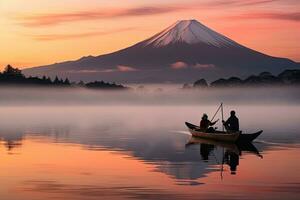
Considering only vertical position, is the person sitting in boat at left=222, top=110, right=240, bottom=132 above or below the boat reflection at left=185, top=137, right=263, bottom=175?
above

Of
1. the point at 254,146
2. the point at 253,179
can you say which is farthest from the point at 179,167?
the point at 254,146

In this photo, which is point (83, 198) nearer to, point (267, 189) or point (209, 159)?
point (267, 189)

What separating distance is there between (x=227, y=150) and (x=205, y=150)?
1475 mm

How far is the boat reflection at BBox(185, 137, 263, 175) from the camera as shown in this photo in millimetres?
38719

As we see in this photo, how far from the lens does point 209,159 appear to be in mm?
40656

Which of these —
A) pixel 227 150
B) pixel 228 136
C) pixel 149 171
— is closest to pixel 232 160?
pixel 227 150

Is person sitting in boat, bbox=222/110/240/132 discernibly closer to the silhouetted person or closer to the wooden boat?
the wooden boat

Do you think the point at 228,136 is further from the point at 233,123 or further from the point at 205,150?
the point at 205,150

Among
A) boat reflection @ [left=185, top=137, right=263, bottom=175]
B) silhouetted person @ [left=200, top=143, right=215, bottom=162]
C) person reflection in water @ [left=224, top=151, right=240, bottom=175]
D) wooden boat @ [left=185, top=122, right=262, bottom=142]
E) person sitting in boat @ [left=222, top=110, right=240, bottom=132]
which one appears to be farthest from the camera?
wooden boat @ [left=185, top=122, right=262, bottom=142]

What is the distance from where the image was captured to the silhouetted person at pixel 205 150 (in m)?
42.7

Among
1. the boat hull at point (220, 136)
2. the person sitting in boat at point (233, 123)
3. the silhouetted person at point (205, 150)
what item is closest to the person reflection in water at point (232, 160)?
the silhouetted person at point (205, 150)

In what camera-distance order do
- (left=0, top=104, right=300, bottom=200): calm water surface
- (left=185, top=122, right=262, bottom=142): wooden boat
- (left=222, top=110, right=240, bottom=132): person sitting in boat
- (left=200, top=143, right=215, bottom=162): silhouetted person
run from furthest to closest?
(left=185, top=122, right=262, bottom=142): wooden boat < (left=222, top=110, right=240, bottom=132): person sitting in boat < (left=200, top=143, right=215, bottom=162): silhouetted person < (left=0, top=104, right=300, bottom=200): calm water surface

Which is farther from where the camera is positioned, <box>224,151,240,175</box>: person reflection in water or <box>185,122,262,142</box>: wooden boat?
<box>185,122,262,142</box>: wooden boat

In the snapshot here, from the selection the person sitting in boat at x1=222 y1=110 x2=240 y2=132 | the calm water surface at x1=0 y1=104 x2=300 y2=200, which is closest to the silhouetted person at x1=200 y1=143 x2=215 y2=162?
the calm water surface at x1=0 y1=104 x2=300 y2=200
